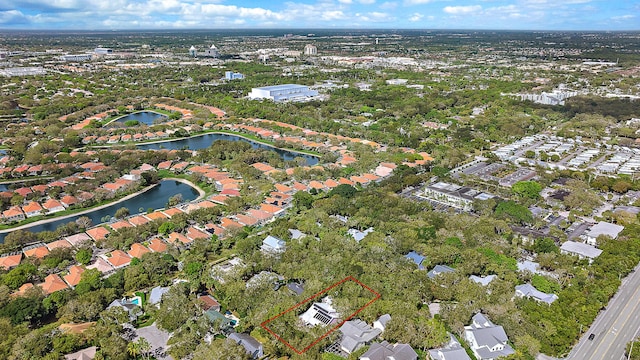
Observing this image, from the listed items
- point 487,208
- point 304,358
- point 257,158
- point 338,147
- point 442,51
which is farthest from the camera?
point 442,51

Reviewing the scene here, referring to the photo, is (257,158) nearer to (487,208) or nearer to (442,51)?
(487,208)

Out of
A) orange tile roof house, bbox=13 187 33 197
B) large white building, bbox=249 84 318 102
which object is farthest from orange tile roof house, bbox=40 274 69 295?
large white building, bbox=249 84 318 102

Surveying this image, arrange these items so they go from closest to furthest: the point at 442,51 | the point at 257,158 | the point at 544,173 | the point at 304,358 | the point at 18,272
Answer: the point at 304,358
the point at 18,272
the point at 544,173
the point at 257,158
the point at 442,51

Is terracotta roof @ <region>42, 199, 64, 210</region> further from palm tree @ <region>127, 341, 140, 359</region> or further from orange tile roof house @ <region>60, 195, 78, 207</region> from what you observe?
palm tree @ <region>127, 341, 140, 359</region>

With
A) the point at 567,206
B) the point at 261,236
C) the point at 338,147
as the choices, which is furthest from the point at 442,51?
the point at 261,236

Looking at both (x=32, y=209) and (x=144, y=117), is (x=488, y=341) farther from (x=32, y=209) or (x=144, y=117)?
(x=144, y=117)

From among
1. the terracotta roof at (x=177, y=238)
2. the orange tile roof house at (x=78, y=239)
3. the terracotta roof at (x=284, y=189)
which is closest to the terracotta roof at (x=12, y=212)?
the orange tile roof house at (x=78, y=239)
